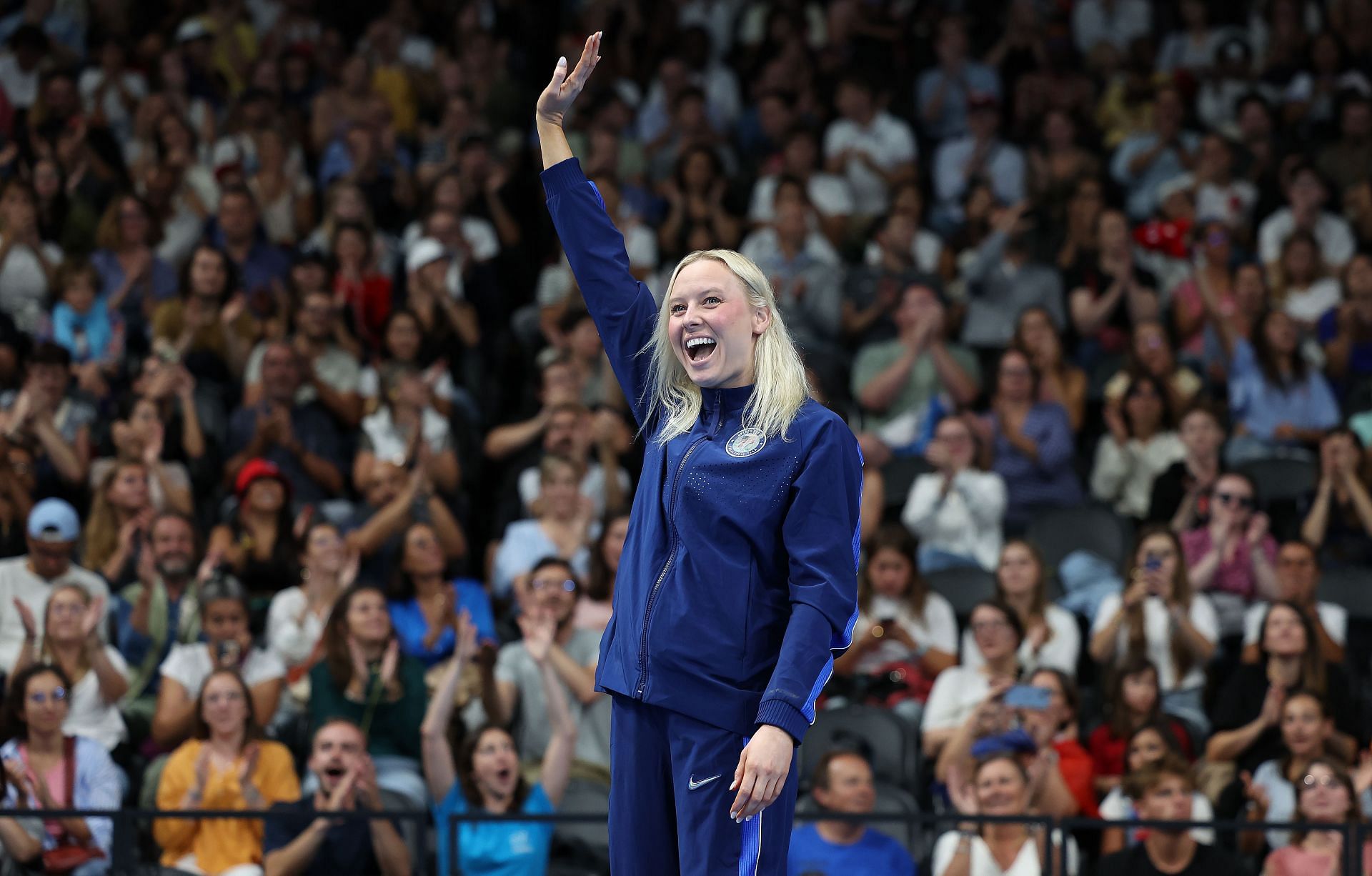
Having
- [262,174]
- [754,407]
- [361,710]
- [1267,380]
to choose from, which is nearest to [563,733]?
[361,710]

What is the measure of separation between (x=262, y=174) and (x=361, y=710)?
416 cm

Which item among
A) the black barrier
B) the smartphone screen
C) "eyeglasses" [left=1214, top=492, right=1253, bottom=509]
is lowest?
the black barrier

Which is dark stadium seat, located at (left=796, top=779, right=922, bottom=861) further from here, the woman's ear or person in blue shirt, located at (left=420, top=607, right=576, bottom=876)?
the woman's ear

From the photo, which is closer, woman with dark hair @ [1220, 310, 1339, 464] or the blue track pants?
the blue track pants

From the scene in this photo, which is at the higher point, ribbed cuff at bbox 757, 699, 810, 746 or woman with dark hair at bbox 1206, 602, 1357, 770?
woman with dark hair at bbox 1206, 602, 1357, 770

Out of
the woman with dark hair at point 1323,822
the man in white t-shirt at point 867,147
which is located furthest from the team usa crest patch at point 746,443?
the man in white t-shirt at point 867,147

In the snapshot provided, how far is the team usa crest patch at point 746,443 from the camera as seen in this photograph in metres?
3.02

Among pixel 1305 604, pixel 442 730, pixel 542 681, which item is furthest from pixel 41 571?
pixel 1305 604

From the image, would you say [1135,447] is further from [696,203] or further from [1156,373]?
[696,203]

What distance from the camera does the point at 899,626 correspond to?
6.89 meters

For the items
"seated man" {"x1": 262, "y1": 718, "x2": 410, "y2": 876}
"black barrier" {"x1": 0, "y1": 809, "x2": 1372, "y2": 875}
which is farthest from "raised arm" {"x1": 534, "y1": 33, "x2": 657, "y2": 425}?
"seated man" {"x1": 262, "y1": 718, "x2": 410, "y2": 876}

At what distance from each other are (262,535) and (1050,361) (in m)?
3.54

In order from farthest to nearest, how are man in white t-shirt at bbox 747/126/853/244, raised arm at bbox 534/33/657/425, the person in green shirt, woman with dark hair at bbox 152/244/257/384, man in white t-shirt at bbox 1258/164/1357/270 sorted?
man in white t-shirt at bbox 747/126/853/244 < man in white t-shirt at bbox 1258/164/1357/270 < woman with dark hair at bbox 152/244/257/384 < the person in green shirt < raised arm at bbox 534/33/657/425

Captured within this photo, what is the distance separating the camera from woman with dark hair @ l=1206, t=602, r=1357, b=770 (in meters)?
6.40
